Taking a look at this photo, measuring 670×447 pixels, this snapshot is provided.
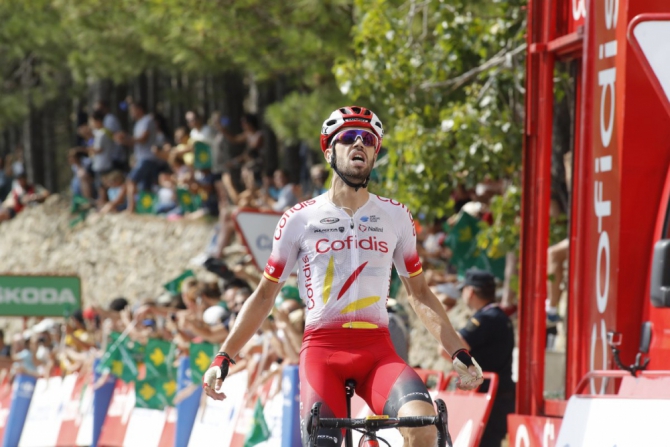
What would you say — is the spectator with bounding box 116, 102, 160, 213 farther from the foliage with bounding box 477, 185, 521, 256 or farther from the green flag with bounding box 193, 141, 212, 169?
the foliage with bounding box 477, 185, 521, 256

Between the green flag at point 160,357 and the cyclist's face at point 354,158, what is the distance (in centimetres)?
687

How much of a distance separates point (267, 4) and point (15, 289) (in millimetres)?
4666

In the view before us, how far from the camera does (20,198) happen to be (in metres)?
28.8

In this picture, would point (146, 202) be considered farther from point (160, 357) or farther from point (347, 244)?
point (347, 244)

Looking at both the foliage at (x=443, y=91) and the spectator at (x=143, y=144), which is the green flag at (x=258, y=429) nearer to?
the foliage at (x=443, y=91)

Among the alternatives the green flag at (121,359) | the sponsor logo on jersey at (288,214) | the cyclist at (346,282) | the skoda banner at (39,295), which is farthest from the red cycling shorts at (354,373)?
the skoda banner at (39,295)

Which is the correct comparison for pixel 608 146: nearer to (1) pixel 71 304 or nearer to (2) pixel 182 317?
(2) pixel 182 317

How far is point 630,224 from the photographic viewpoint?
6324 mm

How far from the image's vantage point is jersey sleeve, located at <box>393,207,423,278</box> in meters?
5.96

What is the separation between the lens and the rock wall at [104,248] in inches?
909

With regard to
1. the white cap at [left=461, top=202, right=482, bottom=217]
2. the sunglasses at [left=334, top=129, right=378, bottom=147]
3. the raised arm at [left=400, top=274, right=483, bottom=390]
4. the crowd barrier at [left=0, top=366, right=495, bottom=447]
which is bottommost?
the crowd barrier at [left=0, top=366, right=495, bottom=447]

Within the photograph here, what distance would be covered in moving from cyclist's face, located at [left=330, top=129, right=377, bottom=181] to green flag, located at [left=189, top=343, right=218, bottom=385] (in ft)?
18.6

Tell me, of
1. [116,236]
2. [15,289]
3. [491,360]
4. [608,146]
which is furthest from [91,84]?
[608,146]

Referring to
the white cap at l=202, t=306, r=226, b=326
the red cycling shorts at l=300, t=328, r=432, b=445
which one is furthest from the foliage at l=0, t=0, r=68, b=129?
the red cycling shorts at l=300, t=328, r=432, b=445
